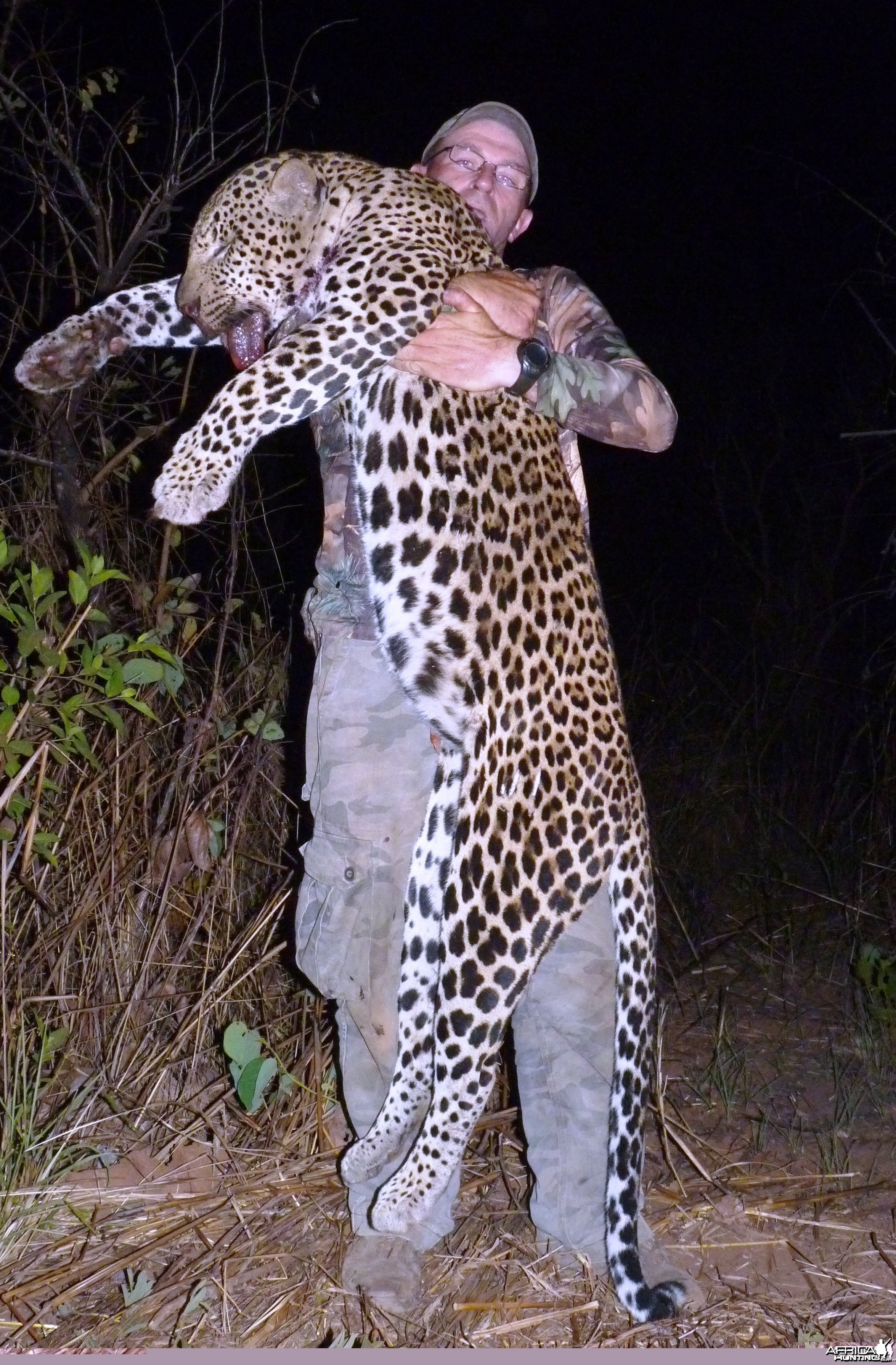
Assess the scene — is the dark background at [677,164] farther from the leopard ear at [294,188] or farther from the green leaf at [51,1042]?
the green leaf at [51,1042]

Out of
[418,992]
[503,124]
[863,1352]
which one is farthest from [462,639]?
[863,1352]

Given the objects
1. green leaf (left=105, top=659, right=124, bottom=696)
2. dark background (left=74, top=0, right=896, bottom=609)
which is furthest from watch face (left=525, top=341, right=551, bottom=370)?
dark background (left=74, top=0, right=896, bottom=609)

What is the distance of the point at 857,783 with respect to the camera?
6855mm

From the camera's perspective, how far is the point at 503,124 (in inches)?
135

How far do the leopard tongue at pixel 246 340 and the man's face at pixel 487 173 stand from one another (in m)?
0.60

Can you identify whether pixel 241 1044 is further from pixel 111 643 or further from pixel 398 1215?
pixel 111 643

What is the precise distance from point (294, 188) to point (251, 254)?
0.62 feet

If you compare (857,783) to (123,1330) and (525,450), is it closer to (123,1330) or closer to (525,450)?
(525,450)

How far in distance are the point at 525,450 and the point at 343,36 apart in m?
9.08

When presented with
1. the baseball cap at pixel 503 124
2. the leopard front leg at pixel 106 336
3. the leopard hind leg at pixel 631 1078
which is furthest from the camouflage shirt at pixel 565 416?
the leopard hind leg at pixel 631 1078

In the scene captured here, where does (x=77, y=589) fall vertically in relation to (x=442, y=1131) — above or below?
Answer: above

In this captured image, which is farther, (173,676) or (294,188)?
(173,676)

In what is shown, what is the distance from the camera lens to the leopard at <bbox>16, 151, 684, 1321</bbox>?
2994 mm

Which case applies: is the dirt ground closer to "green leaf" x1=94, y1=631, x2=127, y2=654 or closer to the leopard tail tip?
the leopard tail tip
